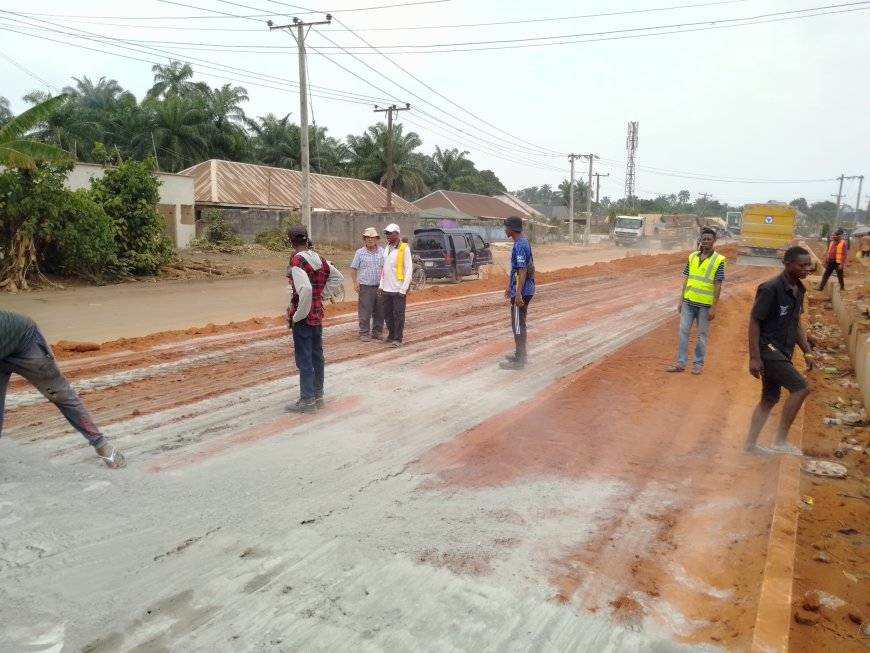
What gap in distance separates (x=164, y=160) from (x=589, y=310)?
41.9 metres

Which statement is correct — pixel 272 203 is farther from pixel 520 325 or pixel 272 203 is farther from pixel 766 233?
pixel 520 325

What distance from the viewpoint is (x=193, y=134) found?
1876 inches

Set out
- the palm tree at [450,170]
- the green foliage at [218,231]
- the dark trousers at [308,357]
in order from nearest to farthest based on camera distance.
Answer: the dark trousers at [308,357] < the green foliage at [218,231] < the palm tree at [450,170]

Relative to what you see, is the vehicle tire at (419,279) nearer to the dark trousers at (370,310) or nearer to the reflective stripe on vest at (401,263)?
the dark trousers at (370,310)

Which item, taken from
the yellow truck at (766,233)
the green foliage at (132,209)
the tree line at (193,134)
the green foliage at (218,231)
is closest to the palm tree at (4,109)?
the tree line at (193,134)

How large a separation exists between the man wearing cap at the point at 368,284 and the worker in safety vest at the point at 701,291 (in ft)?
14.5

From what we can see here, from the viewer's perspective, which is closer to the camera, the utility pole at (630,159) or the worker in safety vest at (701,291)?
the worker in safety vest at (701,291)

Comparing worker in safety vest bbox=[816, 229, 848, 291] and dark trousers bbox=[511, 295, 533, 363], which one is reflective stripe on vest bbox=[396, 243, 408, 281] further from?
worker in safety vest bbox=[816, 229, 848, 291]

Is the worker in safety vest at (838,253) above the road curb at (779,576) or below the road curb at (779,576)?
above

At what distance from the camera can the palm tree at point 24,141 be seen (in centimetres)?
1619

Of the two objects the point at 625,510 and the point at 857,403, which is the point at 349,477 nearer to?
the point at 625,510

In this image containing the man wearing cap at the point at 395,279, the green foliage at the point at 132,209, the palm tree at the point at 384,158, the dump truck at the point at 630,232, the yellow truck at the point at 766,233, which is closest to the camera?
the man wearing cap at the point at 395,279

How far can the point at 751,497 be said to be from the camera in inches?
196

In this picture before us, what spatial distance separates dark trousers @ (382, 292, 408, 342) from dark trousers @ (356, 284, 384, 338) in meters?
0.17
